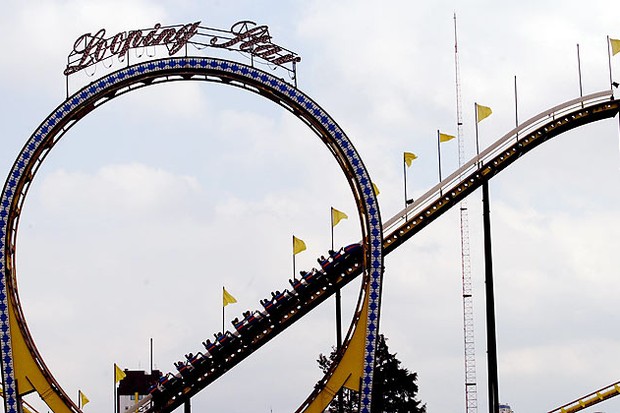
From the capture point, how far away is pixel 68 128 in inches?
1614

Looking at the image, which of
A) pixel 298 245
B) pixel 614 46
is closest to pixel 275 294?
pixel 298 245

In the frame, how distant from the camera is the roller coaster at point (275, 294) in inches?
1542

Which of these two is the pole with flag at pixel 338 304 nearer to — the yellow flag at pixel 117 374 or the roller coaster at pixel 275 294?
the roller coaster at pixel 275 294

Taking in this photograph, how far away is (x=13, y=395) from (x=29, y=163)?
292 inches

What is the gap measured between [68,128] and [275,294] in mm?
8780

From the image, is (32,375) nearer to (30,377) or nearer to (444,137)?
(30,377)

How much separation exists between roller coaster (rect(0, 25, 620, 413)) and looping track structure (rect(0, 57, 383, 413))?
32mm

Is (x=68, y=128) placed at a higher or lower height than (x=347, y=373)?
higher

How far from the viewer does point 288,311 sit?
42219mm

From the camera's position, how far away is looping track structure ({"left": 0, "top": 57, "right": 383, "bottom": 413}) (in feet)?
129

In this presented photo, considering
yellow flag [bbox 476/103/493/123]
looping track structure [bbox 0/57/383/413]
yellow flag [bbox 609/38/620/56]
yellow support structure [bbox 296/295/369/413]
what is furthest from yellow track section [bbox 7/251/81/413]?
yellow flag [bbox 609/38/620/56]

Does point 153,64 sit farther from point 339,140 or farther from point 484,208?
point 484,208

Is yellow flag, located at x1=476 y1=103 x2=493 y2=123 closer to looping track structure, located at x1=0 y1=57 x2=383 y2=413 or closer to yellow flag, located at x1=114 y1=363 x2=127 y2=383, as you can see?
looping track structure, located at x1=0 y1=57 x2=383 y2=413

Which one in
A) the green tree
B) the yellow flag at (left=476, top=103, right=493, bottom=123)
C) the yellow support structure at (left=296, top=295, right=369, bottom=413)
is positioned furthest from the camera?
the green tree
